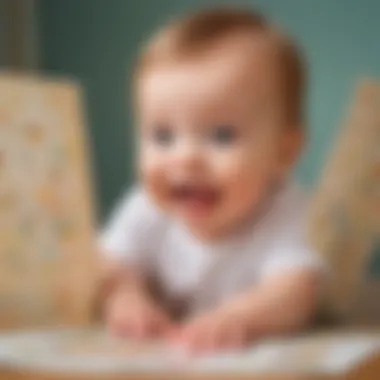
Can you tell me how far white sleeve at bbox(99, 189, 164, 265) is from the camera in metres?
0.68

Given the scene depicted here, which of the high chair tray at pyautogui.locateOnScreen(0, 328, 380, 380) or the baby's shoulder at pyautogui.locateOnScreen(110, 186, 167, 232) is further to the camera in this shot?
the baby's shoulder at pyautogui.locateOnScreen(110, 186, 167, 232)

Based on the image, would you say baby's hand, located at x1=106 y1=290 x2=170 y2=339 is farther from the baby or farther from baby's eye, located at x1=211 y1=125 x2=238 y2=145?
baby's eye, located at x1=211 y1=125 x2=238 y2=145

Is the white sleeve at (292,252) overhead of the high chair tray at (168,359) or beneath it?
overhead

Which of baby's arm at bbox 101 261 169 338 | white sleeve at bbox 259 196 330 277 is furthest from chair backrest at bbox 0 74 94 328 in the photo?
white sleeve at bbox 259 196 330 277

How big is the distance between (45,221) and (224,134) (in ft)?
0.49

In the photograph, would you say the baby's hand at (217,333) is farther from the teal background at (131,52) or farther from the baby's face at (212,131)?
the teal background at (131,52)

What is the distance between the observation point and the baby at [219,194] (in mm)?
609

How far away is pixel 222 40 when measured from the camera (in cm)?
62

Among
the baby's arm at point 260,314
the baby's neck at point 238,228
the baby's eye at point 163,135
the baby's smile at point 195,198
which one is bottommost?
the baby's arm at point 260,314

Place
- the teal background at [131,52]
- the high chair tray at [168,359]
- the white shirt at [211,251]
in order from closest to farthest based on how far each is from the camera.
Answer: the high chair tray at [168,359]
the white shirt at [211,251]
the teal background at [131,52]

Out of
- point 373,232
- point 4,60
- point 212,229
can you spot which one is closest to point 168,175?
point 212,229

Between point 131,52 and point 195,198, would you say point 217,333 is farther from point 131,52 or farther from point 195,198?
point 131,52

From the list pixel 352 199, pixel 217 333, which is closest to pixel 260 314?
pixel 217 333

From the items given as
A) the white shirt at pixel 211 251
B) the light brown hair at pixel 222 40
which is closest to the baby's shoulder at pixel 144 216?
the white shirt at pixel 211 251
